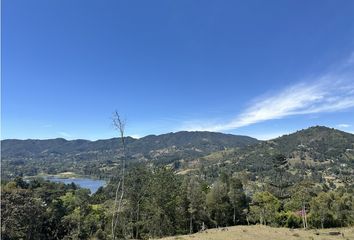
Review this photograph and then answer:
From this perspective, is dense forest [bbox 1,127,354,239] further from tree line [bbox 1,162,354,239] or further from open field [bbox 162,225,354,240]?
open field [bbox 162,225,354,240]

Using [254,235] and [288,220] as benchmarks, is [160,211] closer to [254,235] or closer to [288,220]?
[254,235]

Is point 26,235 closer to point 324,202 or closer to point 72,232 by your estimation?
point 72,232

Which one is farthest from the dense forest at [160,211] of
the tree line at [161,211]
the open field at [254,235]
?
the open field at [254,235]

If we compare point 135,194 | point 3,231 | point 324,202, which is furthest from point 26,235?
point 324,202

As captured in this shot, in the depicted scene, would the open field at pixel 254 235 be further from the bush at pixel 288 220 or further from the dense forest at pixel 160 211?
the bush at pixel 288 220

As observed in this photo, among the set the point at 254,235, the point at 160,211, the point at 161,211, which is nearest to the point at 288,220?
the point at 161,211

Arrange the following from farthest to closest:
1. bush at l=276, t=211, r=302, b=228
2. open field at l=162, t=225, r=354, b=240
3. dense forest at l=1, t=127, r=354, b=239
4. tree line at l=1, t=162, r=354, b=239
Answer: bush at l=276, t=211, r=302, b=228 < tree line at l=1, t=162, r=354, b=239 < dense forest at l=1, t=127, r=354, b=239 < open field at l=162, t=225, r=354, b=240

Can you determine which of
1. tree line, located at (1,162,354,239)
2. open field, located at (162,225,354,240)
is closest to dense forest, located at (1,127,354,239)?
tree line, located at (1,162,354,239)

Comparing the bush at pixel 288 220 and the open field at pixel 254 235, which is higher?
the open field at pixel 254 235

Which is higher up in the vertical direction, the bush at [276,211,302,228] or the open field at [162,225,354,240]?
the open field at [162,225,354,240]

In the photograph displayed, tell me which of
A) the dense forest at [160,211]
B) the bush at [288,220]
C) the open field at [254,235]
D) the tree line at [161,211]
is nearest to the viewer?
the open field at [254,235]

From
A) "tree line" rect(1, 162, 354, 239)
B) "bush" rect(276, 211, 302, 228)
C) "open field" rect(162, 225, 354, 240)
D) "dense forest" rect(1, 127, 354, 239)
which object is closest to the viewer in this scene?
"open field" rect(162, 225, 354, 240)

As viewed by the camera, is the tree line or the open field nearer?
the open field

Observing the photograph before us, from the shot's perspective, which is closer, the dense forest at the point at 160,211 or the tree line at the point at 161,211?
the dense forest at the point at 160,211
